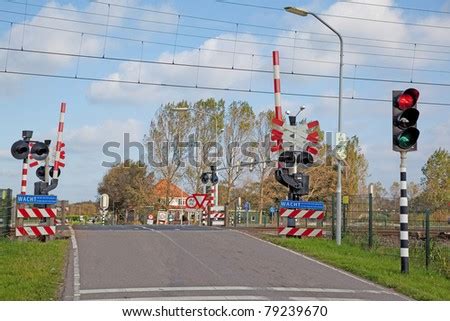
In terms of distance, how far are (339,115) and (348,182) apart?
48.3m

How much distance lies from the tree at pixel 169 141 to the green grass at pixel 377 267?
43.9 metres

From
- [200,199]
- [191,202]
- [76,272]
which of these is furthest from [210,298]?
[191,202]

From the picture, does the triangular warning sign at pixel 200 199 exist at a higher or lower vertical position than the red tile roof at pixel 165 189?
lower

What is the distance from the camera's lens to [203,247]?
62.8 ft

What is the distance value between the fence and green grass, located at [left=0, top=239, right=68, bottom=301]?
11.3ft

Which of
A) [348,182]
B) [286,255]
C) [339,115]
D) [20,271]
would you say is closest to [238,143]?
[348,182]

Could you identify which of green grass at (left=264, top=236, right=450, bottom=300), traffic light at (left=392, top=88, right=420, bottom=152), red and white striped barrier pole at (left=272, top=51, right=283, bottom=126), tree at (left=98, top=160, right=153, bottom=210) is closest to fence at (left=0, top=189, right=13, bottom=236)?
green grass at (left=264, top=236, right=450, bottom=300)

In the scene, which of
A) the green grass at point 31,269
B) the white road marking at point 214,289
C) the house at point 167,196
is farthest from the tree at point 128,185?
the white road marking at point 214,289

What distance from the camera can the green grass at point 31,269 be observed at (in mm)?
11348

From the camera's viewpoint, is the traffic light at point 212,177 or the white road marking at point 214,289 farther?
the traffic light at point 212,177

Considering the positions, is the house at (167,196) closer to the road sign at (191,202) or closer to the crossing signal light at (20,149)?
the road sign at (191,202)

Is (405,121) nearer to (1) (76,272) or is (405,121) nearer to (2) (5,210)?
(1) (76,272)

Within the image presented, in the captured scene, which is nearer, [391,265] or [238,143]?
[391,265]
